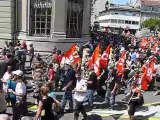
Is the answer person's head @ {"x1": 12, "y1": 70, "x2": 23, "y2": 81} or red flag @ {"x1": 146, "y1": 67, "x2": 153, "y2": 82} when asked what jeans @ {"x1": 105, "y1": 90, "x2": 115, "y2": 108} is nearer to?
red flag @ {"x1": 146, "y1": 67, "x2": 153, "y2": 82}

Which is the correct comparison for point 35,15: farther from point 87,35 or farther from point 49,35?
point 87,35

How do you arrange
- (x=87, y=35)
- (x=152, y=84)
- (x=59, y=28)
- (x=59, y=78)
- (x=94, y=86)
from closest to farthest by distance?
(x=94, y=86) → (x=59, y=78) → (x=152, y=84) → (x=59, y=28) → (x=87, y=35)

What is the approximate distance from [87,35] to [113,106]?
15093 mm

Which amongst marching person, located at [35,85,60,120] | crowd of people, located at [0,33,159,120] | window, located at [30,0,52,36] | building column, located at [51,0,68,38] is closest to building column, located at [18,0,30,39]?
window, located at [30,0,52,36]

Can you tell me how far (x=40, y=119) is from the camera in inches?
351

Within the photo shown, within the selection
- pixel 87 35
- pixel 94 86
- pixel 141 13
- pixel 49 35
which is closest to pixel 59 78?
pixel 94 86

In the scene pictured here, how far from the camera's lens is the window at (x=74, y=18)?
25984 millimetres

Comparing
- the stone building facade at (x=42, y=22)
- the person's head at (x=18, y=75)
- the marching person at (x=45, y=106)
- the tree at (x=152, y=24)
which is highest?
the stone building facade at (x=42, y=22)

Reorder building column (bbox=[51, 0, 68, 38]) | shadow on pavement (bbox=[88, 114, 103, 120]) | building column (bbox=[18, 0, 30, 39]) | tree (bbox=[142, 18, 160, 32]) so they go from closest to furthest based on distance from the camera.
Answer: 1. shadow on pavement (bbox=[88, 114, 103, 120])
2. building column (bbox=[51, 0, 68, 38])
3. building column (bbox=[18, 0, 30, 39])
4. tree (bbox=[142, 18, 160, 32])

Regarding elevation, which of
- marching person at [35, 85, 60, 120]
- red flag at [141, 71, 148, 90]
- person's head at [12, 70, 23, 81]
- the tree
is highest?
person's head at [12, 70, 23, 81]

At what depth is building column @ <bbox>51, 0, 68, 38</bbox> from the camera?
82.4 ft

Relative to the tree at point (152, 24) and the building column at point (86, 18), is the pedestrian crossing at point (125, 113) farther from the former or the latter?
the tree at point (152, 24)

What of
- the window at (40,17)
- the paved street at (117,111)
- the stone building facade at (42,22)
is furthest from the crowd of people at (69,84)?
the window at (40,17)

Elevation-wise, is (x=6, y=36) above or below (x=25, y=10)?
below
